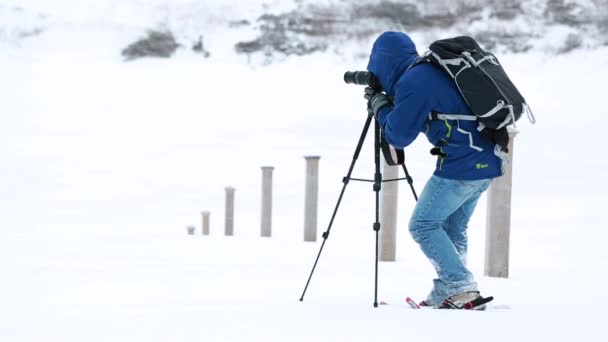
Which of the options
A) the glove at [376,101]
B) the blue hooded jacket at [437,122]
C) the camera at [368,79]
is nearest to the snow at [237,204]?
the blue hooded jacket at [437,122]

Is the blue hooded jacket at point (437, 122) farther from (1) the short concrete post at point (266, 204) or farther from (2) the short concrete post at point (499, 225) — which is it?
(1) the short concrete post at point (266, 204)

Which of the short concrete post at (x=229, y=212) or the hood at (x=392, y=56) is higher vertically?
the hood at (x=392, y=56)

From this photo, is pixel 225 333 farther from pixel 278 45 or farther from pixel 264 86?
pixel 278 45

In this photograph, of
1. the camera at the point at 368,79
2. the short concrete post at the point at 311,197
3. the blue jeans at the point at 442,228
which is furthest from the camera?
the short concrete post at the point at 311,197

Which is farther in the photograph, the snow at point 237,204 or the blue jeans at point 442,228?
Answer: the blue jeans at point 442,228

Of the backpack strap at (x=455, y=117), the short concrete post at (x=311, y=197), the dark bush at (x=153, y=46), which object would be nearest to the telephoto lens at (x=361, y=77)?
the backpack strap at (x=455, y=117)

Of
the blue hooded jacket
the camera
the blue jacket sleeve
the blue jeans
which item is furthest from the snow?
the camera

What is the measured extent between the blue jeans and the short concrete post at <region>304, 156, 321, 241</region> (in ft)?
14.9

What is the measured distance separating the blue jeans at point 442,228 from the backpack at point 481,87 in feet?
0.92

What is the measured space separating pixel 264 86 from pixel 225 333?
80.5 feet

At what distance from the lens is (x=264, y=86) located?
27438 mm

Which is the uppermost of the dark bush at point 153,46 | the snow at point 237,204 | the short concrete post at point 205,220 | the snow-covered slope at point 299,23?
the snow-covered slope at point 299,23

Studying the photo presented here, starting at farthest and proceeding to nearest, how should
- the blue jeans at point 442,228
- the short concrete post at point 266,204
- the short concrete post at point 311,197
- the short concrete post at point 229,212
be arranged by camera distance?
the short concrete post at point 229,212, the short concrete post at point 266,204, the short concrete post at point 311,197, the blue jeans at point 442,228

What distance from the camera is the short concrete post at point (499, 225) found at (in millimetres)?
5410
